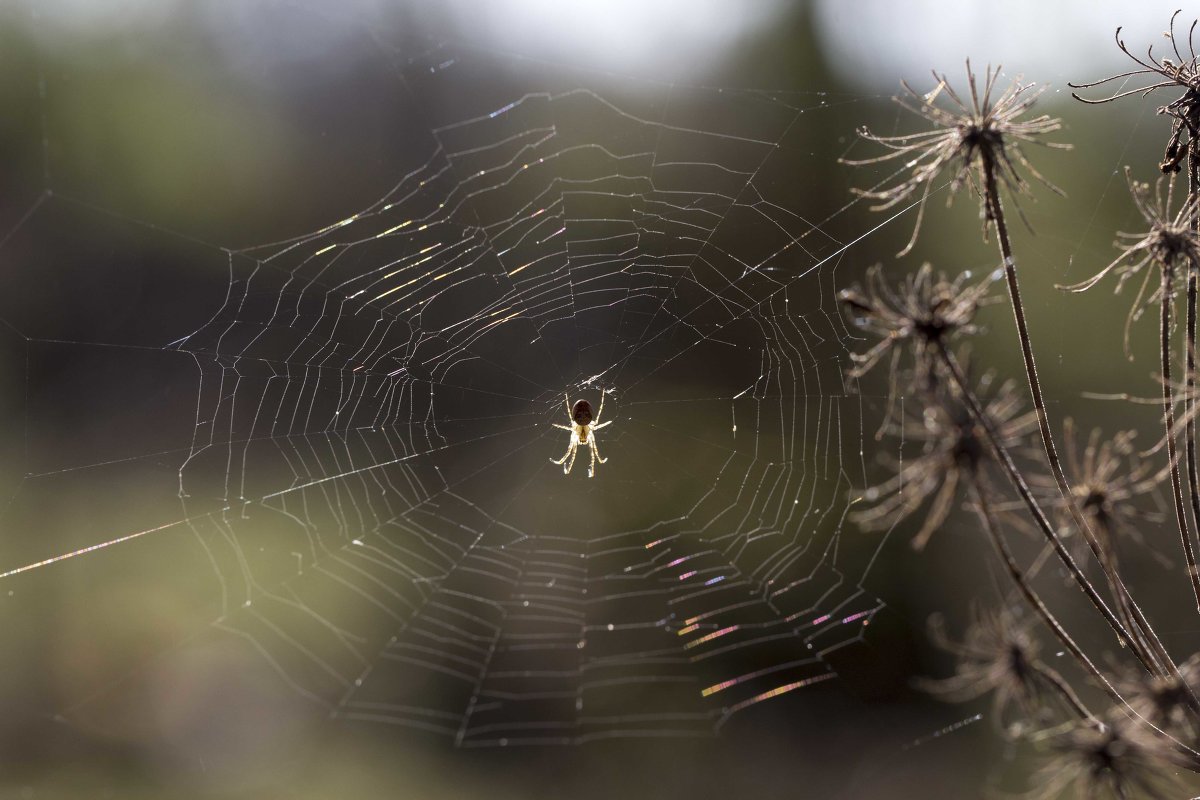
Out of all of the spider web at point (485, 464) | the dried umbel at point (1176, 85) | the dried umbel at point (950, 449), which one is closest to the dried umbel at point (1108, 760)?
the dried umbel at point (950, 449)

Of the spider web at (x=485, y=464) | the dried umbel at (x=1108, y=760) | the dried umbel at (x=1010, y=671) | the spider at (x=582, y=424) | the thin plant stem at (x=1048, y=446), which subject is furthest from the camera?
the spider web at (x=485, y=464)

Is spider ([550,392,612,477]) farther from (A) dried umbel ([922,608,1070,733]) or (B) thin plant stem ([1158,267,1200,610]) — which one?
(A) dried umbel ([922,608,1070,733])

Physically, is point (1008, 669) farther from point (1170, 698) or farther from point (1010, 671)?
point (1170, 698)

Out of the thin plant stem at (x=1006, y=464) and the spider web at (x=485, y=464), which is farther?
the spider web at (x=485, y=464)

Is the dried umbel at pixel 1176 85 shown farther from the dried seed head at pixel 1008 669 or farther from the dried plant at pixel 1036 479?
the dried seed head at pixel 1008 669

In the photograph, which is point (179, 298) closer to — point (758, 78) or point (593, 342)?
point (593, 342)

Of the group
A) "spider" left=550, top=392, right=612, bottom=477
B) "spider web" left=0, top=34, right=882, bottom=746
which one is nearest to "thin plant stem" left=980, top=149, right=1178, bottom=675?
"spider" left=550, top=392, right=612, bottom=477

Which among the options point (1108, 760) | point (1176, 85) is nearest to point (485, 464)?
point (1176, 85)
